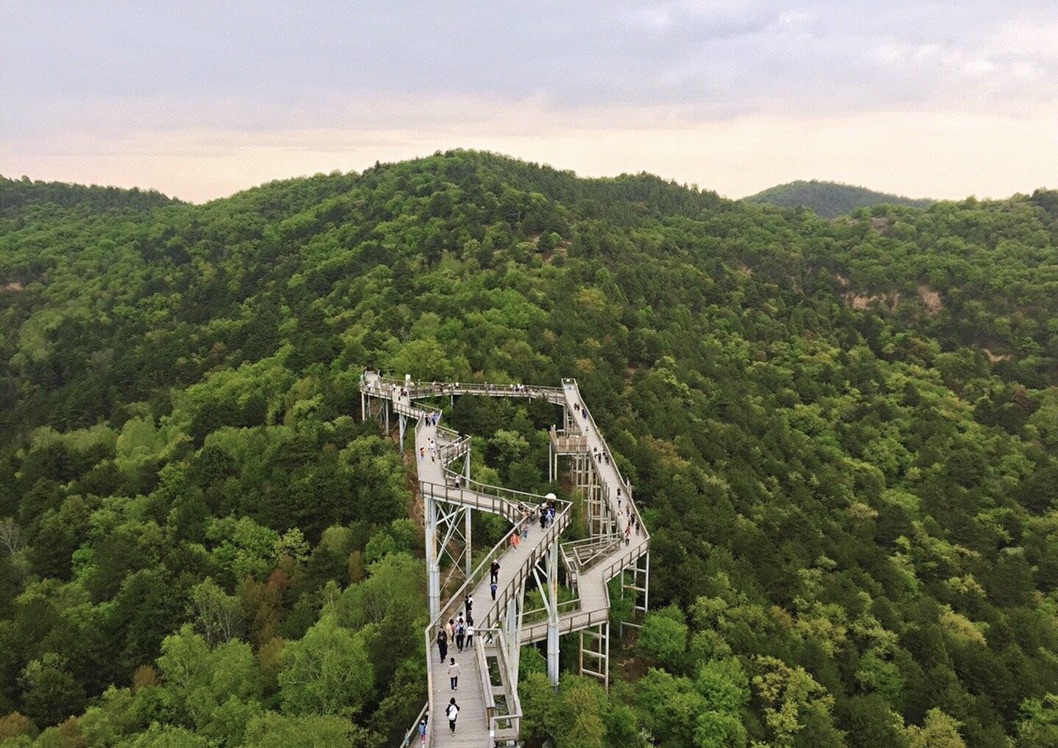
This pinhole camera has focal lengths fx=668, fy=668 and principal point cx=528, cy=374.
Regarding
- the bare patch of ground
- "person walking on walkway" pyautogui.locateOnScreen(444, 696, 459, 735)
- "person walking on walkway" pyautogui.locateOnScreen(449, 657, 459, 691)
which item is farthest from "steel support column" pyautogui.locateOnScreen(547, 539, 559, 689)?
the bare patch of ground

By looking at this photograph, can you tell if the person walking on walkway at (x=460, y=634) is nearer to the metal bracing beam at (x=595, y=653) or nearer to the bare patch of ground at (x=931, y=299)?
the metal bracing beam at (x=595, y=653)

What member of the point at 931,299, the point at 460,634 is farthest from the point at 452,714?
the point at 931,299

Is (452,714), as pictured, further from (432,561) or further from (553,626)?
(432,561)

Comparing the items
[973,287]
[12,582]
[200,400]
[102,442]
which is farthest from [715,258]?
[12,582]

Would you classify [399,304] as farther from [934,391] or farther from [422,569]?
[934,391]

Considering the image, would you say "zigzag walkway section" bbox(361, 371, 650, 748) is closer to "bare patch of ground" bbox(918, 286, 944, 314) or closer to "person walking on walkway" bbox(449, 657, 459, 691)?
"person walking on walkway" bbox(449, 657, 459, 691)

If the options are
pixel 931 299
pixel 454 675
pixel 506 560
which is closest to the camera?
pixel 454 675

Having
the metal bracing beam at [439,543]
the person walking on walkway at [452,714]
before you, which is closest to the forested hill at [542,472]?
the metal bracing beam at [439,543]
